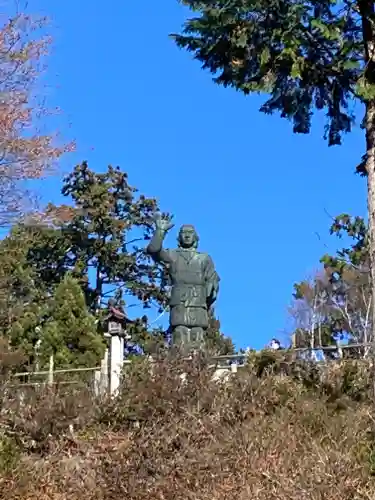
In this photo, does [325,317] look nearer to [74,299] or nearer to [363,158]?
[74,299]

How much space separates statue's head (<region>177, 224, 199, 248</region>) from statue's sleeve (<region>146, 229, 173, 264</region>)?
0.86 ft

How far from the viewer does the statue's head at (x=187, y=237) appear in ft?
→ 37.3

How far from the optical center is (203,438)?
774 cm

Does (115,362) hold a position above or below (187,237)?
below

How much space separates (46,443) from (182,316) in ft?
10.7

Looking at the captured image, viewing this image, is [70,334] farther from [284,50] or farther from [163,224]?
[284,50]

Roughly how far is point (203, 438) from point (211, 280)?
390cm

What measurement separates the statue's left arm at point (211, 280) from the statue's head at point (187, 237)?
299 mm

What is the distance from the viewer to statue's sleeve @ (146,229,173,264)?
10922 millimetres

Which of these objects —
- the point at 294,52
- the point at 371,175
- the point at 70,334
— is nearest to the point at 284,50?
the point at 294,52

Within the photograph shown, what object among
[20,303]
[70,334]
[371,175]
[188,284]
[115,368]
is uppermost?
[20,303]

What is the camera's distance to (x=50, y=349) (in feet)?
61.3

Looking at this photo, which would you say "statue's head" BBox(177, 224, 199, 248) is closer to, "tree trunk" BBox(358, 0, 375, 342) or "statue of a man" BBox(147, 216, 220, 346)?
"statue of a man" BBox(147, 216, 220, 346)

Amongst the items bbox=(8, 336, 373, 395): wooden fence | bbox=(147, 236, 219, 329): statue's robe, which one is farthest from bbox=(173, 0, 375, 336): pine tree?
bbox=(147, 236, 219, 329): statue's robe
